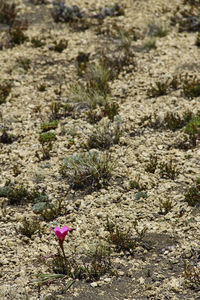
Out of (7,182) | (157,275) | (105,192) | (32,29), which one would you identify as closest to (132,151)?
(105,192)

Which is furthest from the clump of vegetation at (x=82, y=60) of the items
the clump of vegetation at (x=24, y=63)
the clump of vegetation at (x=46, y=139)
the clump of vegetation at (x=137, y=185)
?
the clump of vegetation at (x=137, y=185)

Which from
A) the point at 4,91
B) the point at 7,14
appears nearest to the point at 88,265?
the point at 4,91

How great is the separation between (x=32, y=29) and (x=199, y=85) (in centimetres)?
629

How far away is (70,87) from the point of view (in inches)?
394

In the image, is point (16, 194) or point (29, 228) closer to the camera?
point (29, 228)

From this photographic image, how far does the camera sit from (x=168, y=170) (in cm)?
738

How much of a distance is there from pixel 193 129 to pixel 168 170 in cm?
118

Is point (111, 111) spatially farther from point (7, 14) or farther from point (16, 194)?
point (7, 14)

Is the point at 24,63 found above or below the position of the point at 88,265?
above

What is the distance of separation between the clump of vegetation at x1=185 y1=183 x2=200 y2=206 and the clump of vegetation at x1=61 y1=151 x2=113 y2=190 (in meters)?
1.46

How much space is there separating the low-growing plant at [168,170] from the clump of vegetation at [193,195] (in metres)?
0.52

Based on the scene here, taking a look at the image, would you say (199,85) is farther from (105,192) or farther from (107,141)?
(105,192)

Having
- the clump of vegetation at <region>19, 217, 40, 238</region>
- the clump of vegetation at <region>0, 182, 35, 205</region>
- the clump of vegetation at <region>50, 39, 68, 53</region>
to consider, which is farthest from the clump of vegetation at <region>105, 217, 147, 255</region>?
the clump of vegetation at <region>50, 39, 68, 53</region>

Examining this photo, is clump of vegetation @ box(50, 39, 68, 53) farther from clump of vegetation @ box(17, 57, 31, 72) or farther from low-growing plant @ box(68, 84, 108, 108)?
low-growing plant @ box(68, 84, 108, 108)
